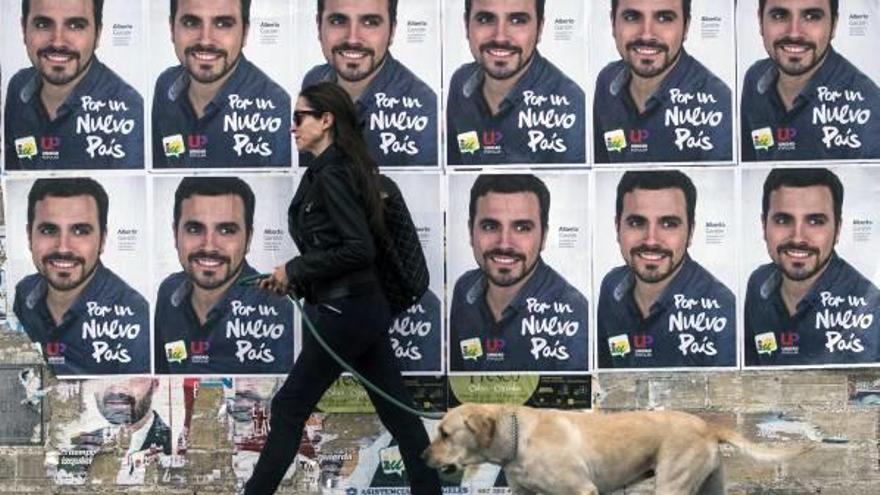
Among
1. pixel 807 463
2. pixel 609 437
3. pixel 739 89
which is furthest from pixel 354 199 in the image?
pixel 807 463

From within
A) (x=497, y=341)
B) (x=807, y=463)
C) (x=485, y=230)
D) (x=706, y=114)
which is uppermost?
(x=706, y=114)

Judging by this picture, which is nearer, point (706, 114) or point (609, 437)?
point (609, 437)

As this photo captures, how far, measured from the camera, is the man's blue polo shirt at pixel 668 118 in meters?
7.44

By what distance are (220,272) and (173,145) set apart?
26.7 inches

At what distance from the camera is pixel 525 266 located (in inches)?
295

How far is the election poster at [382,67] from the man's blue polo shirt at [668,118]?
84 cm

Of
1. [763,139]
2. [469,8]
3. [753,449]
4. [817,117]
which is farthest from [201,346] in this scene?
[817,117]

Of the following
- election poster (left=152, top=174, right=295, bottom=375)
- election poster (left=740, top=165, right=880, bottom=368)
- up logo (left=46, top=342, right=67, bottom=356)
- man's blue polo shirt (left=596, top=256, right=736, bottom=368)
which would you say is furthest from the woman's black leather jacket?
election poster (left=740, top=165, right=880, bottom=368)

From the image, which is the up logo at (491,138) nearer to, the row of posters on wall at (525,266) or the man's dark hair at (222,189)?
the row of posters on wall at (525,266)

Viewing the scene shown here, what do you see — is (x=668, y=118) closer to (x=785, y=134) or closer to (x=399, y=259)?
(x=785, y=134)

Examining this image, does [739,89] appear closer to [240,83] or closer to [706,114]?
[706,114]

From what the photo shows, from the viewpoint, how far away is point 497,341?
24.6ft

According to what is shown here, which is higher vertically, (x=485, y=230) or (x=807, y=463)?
(x=485, y=230)

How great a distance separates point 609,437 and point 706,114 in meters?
1.82
